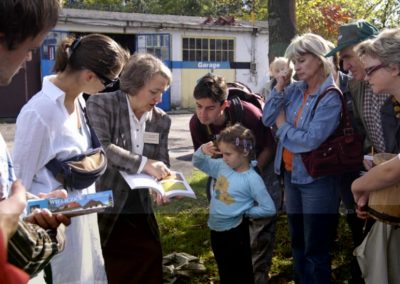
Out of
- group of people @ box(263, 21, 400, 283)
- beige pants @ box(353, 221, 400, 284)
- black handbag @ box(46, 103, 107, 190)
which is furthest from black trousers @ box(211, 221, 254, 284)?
black handbag @ box(46, 103, 107, 190)

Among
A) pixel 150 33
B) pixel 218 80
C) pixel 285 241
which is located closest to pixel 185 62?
pixel 150 33

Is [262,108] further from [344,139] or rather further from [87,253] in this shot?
[87,253]

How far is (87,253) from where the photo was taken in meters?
2.56

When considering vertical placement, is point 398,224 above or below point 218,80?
below

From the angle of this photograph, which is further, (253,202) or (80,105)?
(253,202)

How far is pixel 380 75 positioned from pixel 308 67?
56 cm

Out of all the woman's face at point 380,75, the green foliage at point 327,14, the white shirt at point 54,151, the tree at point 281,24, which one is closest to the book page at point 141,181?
the white shirt at point 54,151

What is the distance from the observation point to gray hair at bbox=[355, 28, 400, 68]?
2.49 m

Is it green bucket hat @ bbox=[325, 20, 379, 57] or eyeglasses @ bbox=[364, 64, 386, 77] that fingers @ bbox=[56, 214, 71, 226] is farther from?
green bucket hat @ bbox=[325, 20, 379, 57]

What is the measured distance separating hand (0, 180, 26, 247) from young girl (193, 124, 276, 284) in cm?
178

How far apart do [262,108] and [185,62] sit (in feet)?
45.7

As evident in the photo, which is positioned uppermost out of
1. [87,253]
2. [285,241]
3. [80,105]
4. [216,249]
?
[80,105]

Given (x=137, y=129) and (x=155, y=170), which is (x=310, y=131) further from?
(x=137, y=129)

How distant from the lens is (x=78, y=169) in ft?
7.76
